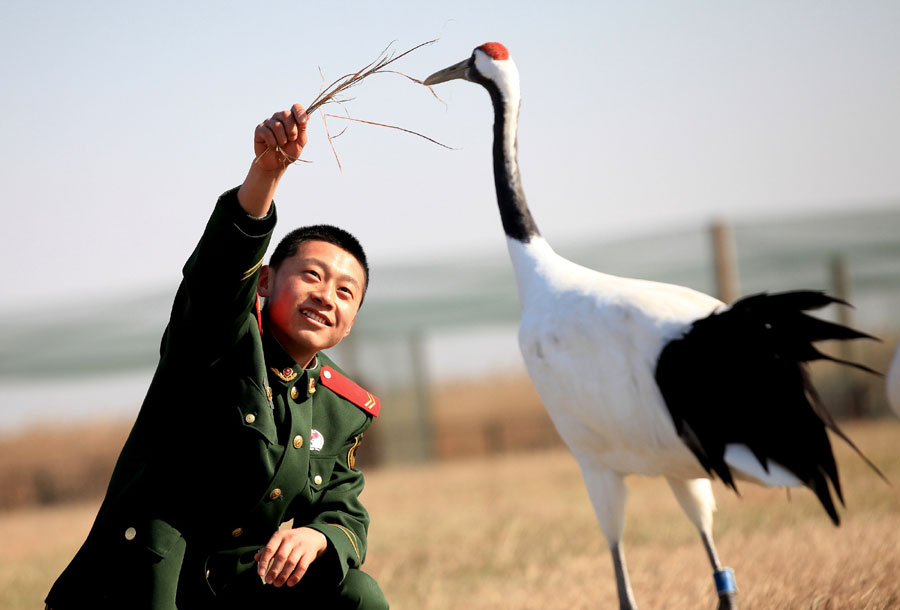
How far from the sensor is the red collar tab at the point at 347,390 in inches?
101

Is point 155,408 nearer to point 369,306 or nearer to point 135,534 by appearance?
point 135,534

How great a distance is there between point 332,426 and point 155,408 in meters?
0.50

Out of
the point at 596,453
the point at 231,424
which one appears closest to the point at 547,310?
the point at 596,453

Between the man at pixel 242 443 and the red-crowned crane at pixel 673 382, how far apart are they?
3.78ft

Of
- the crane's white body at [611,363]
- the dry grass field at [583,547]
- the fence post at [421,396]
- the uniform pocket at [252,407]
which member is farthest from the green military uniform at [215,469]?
the fence post at [421,396]

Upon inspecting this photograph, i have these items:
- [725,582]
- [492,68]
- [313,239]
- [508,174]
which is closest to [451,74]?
[492,68]

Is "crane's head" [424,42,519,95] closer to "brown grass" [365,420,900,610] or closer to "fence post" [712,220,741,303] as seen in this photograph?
"brown grass" [365,420,900,610]

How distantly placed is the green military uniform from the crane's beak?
2282 mm

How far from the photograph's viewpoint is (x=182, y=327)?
2.15 m

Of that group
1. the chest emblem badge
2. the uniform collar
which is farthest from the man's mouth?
the chest emblem badge

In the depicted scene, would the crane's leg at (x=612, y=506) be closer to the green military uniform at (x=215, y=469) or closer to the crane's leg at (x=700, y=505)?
the crane's leg at (x=700, y=505)

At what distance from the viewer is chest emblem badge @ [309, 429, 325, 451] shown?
8.27 feet

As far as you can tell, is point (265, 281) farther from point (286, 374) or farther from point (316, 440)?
point (316, 440)

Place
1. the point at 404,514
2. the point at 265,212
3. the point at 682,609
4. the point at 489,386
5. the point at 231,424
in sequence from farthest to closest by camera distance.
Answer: the point at 489,386
the point at 404,514
the point at 682,609
the point at 231,424
the point at 265,212
